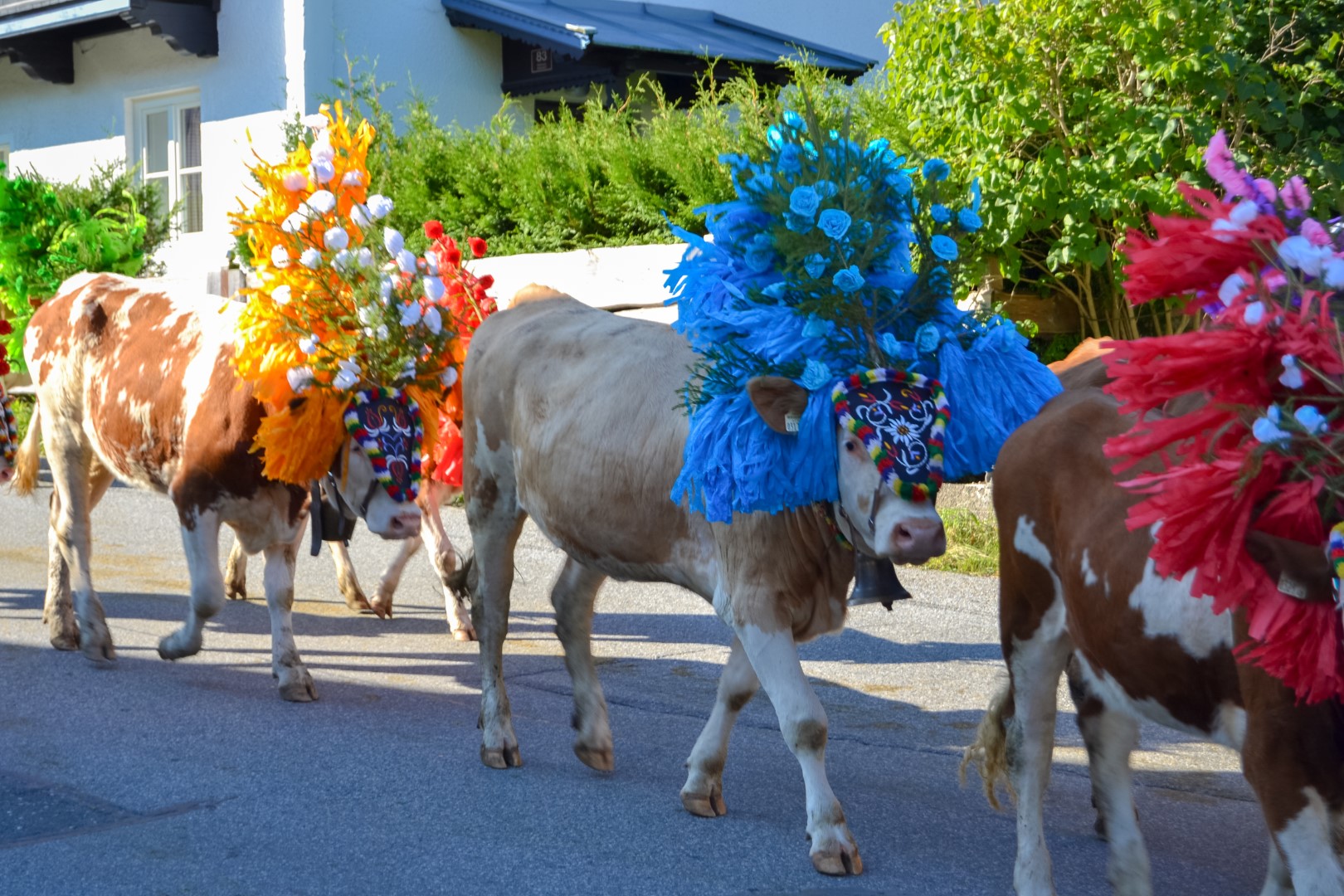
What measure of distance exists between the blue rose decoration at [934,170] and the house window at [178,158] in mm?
15266

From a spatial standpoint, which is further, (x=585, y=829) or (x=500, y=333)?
(x=500, y=333)

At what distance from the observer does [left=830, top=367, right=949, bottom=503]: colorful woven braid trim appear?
14.1 feet

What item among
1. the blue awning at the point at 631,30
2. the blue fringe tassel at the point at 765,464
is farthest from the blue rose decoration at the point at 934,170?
the blue awning at the point at 631,30

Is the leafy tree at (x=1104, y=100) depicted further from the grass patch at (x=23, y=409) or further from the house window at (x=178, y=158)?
the house window at (x=178, y=158)

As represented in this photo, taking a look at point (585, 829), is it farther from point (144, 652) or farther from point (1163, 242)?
point (144, 652)

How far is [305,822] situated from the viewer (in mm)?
4820

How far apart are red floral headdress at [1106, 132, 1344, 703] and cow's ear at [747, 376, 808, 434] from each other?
4.91 ft

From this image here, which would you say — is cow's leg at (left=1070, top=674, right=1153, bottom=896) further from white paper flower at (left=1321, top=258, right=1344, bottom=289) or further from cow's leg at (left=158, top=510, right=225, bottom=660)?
cow's leg at (left=158, top=510, right=225, bottom=660)

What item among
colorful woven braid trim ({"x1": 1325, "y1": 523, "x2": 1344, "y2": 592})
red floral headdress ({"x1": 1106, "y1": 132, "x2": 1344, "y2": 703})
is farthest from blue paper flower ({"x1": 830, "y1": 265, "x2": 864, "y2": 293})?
colorful woven braid trim ({"x1": 1325, "y1": 523, "x2": 1344, "y2": 592})

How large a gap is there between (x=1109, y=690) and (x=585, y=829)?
1812mm

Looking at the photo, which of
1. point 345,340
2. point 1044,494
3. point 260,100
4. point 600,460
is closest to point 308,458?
point 345,340

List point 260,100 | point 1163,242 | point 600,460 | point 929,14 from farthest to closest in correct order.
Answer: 1. point 260,100
2. point 929,14
3. point 600,460
4. point 1163,242

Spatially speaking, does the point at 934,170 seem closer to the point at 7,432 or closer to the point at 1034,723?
the point at 1034,723

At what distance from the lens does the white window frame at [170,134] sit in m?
18.5
